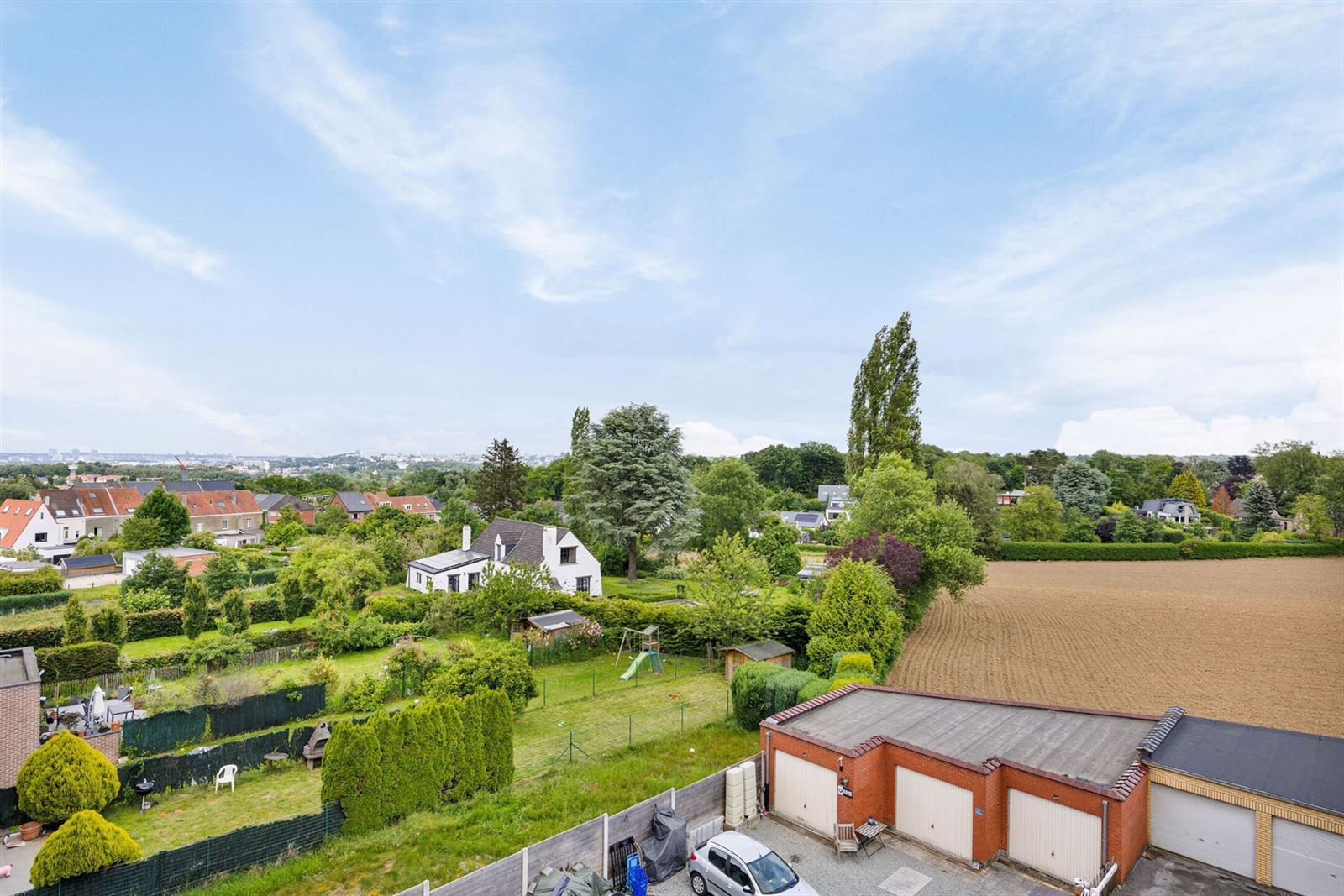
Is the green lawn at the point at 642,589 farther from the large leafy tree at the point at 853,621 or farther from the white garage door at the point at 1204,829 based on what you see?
the white garage door at the point at 1204,829

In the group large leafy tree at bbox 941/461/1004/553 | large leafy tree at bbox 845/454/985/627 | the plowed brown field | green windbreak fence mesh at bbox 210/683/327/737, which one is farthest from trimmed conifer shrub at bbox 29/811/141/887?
large leafy tree at bbox 941/461/1004/553

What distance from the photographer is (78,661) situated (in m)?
22.2

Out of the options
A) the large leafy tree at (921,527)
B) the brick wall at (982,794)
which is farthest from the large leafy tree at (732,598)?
the brick wall at (982,794)

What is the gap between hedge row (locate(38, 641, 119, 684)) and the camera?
71.3ft

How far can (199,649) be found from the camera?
75.8ft

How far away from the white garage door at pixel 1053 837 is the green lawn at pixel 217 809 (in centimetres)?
1418

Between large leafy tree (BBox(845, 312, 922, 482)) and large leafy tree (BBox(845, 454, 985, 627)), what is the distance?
289 inches

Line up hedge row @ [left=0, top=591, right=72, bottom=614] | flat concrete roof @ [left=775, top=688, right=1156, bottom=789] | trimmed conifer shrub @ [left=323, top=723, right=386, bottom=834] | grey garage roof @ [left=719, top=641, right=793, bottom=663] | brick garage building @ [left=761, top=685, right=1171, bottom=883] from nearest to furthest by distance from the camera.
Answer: brick garage building @ [left=761, top=685, right=1171, bottom=883] < trimmed conifer shrub @ [left=323, top=723, right=386, bottom=834] < flat concrete roof @ [left=775, top=688, right=1156, bottom=789] < grey garage roof @ [left=719, top=641, right=793, bottom=663] < hedge row @ [left=0, top=591, right=72, bottom=614]

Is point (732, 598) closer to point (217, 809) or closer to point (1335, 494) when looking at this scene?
point (217, 809)

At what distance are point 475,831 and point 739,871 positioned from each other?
532 cm

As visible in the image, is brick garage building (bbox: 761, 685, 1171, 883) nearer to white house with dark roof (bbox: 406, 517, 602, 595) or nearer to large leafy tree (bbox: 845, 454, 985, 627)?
large leafy tree (bbox: 845, 454, 985, 627)

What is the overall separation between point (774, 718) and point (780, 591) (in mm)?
27515

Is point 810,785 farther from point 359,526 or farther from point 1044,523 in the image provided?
point 1044,523

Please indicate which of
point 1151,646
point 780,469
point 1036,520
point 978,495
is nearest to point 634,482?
point 1151,646
